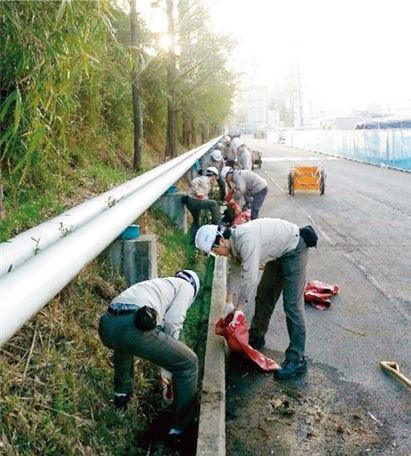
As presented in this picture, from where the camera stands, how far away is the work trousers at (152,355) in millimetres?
3521

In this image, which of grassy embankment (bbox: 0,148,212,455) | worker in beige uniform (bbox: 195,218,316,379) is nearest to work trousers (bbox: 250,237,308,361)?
worker in beige uniform (bbox: 195,218,316,379)

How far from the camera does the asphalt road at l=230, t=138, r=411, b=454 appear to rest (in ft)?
15.4

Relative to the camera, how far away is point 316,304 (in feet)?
22.2

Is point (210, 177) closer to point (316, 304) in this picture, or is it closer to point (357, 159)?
point (316, 304)

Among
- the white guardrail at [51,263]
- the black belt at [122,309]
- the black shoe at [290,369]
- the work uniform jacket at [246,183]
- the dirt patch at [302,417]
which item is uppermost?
the work uniform jacket at [246,183]

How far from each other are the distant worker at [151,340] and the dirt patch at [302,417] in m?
0.59

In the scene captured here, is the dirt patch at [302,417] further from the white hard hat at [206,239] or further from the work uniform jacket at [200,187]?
the work uniform jacket at [200,187]

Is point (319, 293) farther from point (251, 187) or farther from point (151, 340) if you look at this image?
point (251, 187)

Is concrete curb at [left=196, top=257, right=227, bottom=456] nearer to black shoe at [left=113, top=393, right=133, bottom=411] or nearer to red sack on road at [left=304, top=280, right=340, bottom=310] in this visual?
black shoe at [left=113, top=393, right=133, bottom=411]

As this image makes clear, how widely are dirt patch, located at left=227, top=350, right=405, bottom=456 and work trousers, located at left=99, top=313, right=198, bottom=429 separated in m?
0.54

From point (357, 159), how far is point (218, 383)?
95.3ft

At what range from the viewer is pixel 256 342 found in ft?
18.5

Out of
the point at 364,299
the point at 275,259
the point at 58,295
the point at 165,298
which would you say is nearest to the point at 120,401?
the point at 165,298

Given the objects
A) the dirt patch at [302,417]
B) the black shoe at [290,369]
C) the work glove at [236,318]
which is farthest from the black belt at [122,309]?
the black shoe at [290,369]
